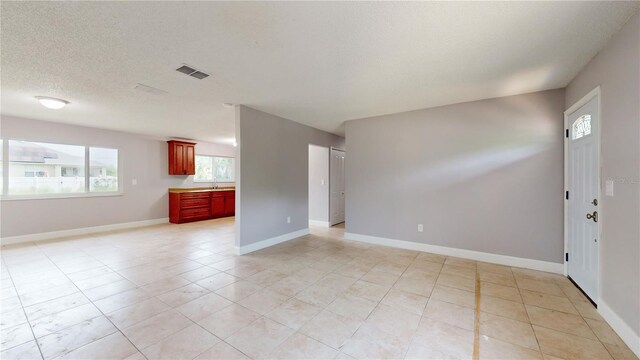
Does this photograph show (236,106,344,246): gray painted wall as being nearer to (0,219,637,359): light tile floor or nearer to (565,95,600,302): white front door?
(0,219,637,359): light tile floor

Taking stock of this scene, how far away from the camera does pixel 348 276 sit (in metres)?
3.14

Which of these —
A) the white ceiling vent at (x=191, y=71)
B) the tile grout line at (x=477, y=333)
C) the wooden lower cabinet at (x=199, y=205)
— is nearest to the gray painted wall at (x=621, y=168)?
the tile grout line at (x=477, y=333)

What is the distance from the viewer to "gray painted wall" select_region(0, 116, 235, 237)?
Answer: 15.7 ft

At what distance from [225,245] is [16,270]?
2693 millimetres

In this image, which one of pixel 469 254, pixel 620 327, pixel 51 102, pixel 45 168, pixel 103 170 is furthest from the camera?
pixel 103 170

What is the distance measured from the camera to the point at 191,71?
2.74m

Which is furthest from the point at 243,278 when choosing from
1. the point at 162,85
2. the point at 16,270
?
the point at 16,270

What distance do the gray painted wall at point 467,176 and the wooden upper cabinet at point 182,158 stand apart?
510cm

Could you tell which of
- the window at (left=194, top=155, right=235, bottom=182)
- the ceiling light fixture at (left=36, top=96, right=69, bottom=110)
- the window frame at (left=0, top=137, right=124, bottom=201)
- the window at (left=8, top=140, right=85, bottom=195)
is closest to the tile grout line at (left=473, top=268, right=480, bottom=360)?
the ceiling light fixture at (left=36, top=96, right=69, bottom=110)

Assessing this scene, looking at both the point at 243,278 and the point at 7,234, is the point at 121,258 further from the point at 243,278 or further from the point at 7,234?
the point at 7,234

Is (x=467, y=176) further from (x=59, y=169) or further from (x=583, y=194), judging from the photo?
(x=59, y=169)

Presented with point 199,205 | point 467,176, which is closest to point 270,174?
point 467,176

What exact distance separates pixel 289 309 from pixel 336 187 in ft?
14.6

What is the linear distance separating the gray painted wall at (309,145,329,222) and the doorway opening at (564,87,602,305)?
444 centimetres
